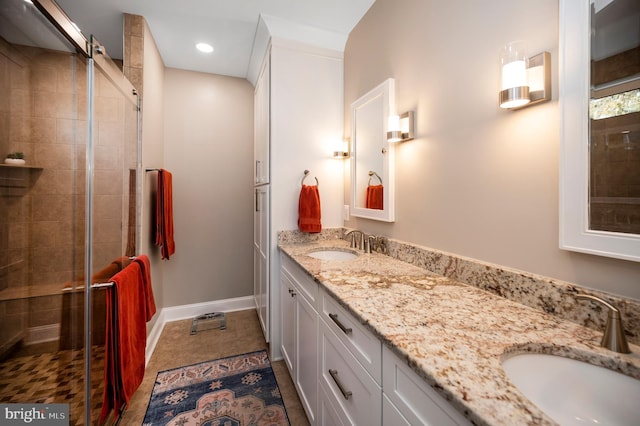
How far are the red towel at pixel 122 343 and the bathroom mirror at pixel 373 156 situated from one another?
60.4 inches

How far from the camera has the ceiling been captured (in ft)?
6.27

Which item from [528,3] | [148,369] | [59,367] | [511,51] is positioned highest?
[528,3]

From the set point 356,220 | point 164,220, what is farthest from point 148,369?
point 356,220

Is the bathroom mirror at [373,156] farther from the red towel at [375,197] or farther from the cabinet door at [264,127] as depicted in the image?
the cabinet door at [264,127]

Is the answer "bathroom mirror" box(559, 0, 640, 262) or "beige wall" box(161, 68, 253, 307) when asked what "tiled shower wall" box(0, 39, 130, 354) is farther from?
"bathroom mirror" box(559, 0, 640, 262)

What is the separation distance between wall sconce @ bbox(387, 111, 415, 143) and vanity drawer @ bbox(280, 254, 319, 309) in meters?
0.95

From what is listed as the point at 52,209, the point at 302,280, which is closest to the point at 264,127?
the point at 302,280

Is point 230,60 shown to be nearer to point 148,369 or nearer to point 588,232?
point 148,369

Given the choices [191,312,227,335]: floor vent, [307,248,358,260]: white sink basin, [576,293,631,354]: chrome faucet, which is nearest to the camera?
[576,293,631,354]: chrome faucet

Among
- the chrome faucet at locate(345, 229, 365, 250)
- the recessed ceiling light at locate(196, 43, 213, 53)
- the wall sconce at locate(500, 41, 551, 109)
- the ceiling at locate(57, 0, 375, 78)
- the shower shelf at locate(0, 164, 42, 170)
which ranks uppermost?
the recessed ceiling light at locate(196, 43, 213, 53)

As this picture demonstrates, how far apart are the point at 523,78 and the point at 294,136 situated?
1.55m

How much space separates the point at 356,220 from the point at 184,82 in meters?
2.33

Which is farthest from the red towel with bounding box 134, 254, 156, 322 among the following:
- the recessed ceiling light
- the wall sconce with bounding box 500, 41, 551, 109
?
the wall sconce with bounding box 500, 41, 551, 109

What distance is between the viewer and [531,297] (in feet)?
3.08
